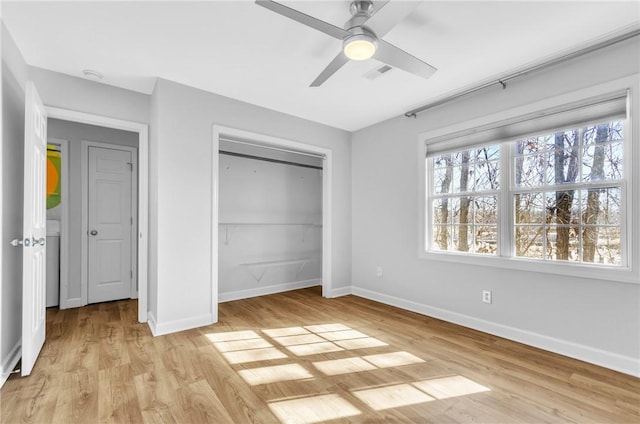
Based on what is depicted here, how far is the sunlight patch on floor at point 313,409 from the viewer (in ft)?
5.53

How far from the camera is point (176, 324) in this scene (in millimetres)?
2982

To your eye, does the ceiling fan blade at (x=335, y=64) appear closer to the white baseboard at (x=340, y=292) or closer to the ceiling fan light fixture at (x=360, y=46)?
the ceiling fan light fixture at (x=360, y=46)

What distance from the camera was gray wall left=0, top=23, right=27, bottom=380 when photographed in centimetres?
208

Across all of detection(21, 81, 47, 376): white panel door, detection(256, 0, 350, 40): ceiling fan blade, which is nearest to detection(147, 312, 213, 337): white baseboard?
detection(21, 81, 47, 376): white panel door

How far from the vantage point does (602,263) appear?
2.38m

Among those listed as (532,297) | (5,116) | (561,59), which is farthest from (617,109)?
(5,116)

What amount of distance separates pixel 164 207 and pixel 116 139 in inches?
76.6

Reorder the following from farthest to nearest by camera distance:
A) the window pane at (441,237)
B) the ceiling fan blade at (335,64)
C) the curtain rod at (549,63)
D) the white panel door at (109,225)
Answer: the white panel door at (109,225) → the window pane at (441,237) → the curtain rod at (549,63) → the ceiling fan blade at (335,64)

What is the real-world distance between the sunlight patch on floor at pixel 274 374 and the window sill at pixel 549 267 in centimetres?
203

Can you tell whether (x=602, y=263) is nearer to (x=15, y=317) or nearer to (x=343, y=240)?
(x=343, y=240)

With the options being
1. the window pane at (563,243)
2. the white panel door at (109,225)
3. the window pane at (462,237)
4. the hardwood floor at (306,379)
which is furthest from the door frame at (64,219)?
the window pane at (563,243)

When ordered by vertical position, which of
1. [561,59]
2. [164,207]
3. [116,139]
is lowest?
[164,207]

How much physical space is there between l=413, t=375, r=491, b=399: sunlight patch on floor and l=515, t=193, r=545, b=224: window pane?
161 centimetres

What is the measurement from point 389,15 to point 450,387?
7.83ft
